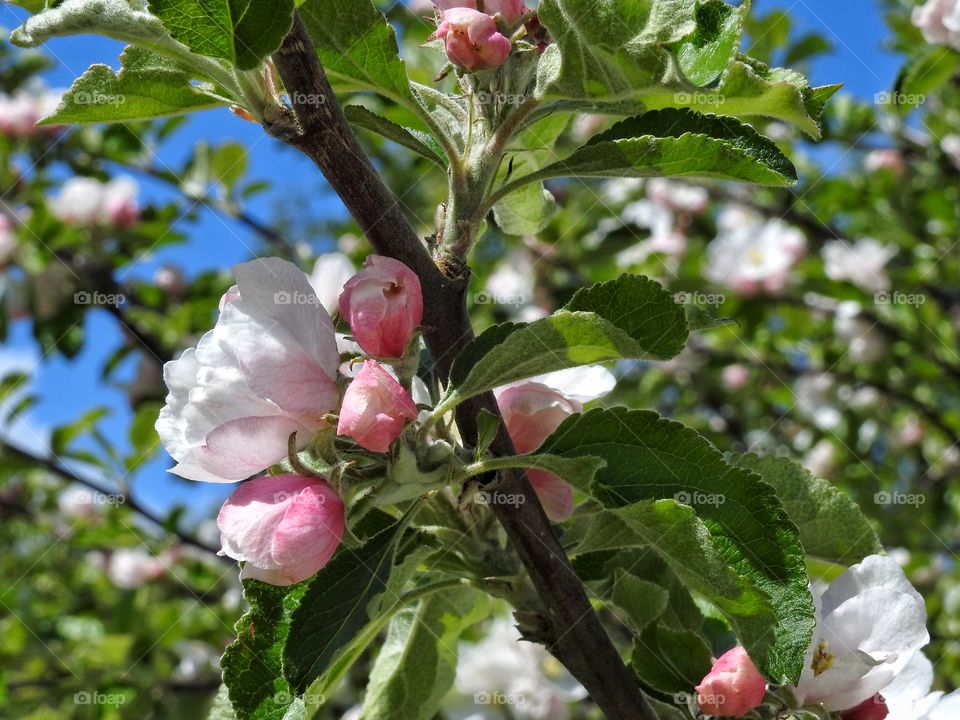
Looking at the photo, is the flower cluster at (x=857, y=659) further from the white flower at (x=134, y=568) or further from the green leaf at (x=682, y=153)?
the white flower at (x=134, y=568)

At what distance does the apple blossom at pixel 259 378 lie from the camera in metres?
0.91

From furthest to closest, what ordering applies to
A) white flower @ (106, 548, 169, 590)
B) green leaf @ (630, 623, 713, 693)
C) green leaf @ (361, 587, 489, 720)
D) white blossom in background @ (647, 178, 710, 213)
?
1. white blossom in background @ (647, 178, 710, 213)
2. white flower @ (106, 548, 169, 590)
3. green leaf @ (361, 587, 489, 720)
4. green leaf @ (630, 623, 713, 693)

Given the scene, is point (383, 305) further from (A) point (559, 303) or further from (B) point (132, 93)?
(A) point (559, 303)

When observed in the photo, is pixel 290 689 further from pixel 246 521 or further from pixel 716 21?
pixel 716 21

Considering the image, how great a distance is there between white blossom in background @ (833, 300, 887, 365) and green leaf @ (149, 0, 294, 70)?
3.29 meters

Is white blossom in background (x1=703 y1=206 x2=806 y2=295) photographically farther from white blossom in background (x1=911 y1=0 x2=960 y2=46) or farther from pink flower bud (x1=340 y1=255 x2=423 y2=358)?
pink flower bud (x1=340 y1=255 x2=423 y2=358)

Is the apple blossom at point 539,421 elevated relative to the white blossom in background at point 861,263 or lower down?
lower down

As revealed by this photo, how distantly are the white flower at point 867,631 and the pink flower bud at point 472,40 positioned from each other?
0.66m

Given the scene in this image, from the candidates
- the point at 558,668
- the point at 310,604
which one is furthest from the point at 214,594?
the point at 310,604

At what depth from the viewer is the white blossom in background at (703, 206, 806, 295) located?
13.1 feet

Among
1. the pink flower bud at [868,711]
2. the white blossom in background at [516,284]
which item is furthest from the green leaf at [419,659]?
the white blossom in background at [516,284]

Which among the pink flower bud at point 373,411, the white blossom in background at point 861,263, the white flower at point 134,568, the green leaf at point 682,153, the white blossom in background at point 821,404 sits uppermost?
the white blossom in background at point 861,263

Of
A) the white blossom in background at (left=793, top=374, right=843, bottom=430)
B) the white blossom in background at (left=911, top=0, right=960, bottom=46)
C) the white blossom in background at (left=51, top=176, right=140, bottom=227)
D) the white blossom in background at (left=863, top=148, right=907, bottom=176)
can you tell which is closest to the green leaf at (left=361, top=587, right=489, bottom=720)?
the white blossom in background at (left=911, top=0, right=960, bottom=46)

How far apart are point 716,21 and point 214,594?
2.94 metres
